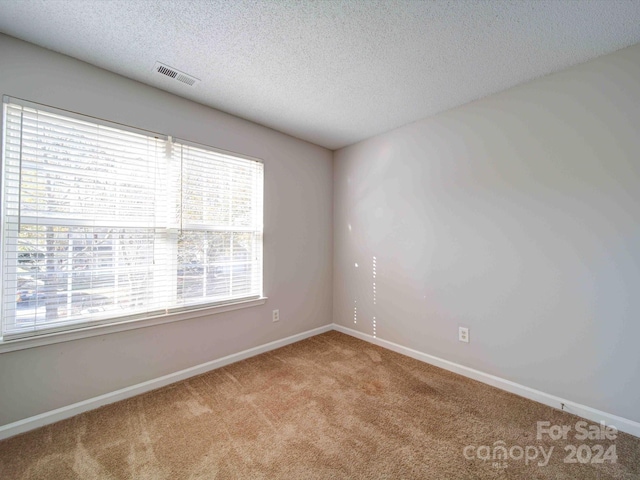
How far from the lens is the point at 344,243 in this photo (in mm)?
3459

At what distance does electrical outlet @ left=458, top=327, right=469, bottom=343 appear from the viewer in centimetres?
234

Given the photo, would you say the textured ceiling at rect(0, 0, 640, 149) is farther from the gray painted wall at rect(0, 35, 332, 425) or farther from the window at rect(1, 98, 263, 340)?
the window at rect(1, 98, 263, 340)

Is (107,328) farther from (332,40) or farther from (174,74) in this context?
(332,40)

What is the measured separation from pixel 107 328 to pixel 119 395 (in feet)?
1.71

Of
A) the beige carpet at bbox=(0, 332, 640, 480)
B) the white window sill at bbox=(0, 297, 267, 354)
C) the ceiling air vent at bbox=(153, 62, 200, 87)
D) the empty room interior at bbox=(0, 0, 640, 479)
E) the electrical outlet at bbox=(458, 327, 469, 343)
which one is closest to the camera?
the beige carpet at bbox=(0, 332, 640, 480)

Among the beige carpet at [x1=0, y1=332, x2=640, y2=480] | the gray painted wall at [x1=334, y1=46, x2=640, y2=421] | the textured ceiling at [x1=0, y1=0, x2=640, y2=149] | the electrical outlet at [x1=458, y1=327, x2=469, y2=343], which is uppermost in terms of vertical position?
the textured ceiling at [x1=0, y1=0, x2=640, y2=149]

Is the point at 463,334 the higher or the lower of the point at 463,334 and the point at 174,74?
the lower

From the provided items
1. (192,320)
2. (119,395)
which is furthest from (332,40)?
(119,395)

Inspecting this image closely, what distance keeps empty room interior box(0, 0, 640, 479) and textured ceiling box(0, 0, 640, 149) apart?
0.02 metres

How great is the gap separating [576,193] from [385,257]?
1.65 metres

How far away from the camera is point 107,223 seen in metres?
1.93

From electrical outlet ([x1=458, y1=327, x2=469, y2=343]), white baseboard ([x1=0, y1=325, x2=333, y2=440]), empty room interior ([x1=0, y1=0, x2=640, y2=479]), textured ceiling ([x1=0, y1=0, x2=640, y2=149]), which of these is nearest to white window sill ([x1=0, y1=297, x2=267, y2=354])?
empty room interior ([x1=0, y1=0, x2=640, y2=479])

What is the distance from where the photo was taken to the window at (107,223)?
64.9 inches

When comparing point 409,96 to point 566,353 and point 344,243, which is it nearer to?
point 344,243
